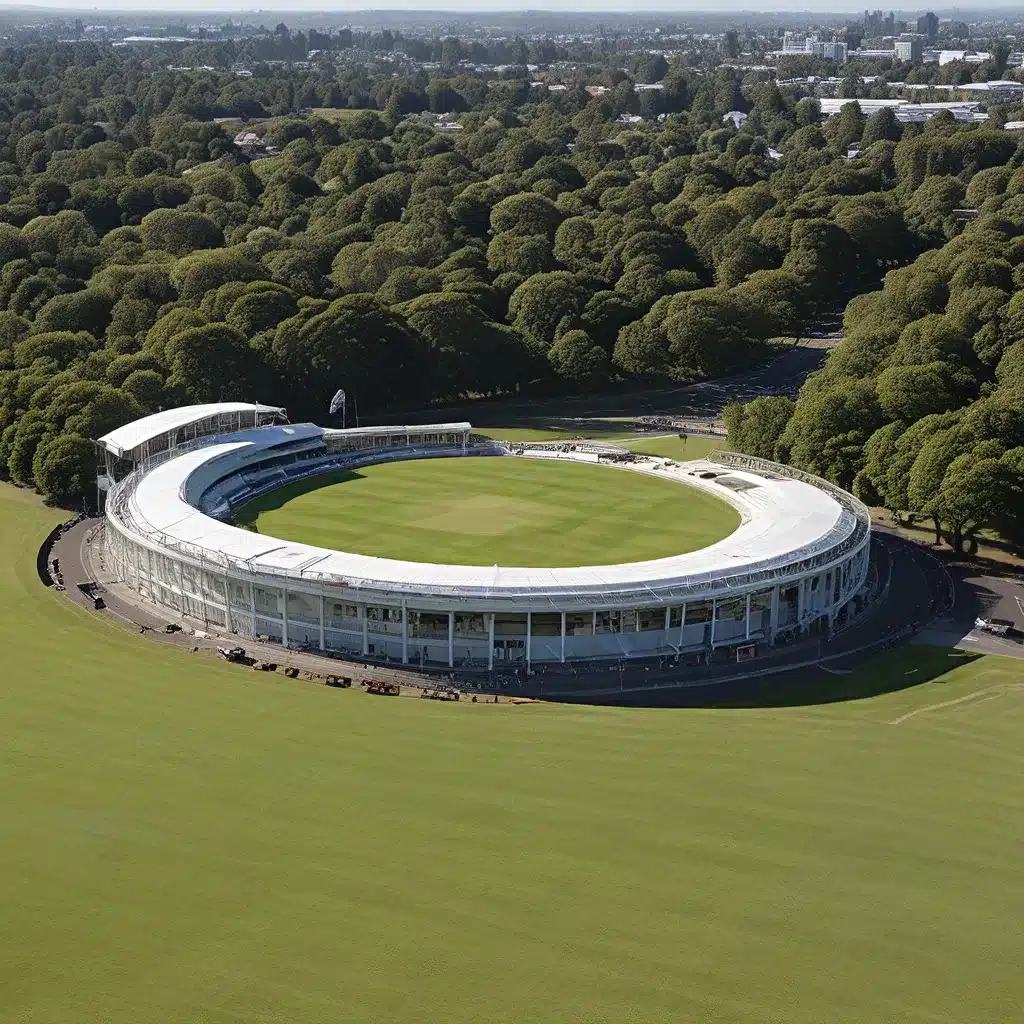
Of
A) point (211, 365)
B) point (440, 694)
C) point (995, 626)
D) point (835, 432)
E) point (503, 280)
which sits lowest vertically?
point (995, 626)

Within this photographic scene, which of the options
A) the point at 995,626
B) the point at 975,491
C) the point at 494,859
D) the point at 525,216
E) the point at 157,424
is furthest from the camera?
the point at 525,216

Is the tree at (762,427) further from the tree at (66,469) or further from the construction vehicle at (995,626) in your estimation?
the tree at (66,469)

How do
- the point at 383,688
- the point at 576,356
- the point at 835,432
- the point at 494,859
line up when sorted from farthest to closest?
the point at 576,356
the point at 835,432
the point at 383,688
the point at 494,859

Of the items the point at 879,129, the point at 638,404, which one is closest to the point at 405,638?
the point at 638,404

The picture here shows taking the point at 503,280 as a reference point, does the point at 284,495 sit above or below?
below

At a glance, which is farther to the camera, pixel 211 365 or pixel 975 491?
pixel 211 365

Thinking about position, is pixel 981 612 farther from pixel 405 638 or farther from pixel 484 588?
pixel 405 638

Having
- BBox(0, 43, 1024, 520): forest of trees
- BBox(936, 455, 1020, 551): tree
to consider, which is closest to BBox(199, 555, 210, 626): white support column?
BBox(0, 43, 1024, 520): forest of trees
